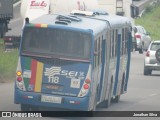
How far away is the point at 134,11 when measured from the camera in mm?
46250

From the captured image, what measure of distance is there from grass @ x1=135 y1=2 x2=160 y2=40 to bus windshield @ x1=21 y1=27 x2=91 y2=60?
5029cm

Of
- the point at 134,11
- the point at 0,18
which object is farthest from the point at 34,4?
the point at 0,18

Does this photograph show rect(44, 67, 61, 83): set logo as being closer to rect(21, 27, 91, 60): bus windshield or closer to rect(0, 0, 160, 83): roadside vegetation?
rect(21, 27, 91, 60): bus windshield

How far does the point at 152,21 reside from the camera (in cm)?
8281

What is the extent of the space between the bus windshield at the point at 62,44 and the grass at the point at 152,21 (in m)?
50.3

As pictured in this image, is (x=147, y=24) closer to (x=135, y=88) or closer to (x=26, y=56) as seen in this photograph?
(x=135, y=88)

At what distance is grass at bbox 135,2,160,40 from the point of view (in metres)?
73.5

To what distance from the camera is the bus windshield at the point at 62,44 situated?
19609mm

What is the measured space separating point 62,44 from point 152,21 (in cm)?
6363

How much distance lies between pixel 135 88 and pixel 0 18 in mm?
25434

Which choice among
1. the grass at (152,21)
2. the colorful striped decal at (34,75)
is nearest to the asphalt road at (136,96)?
the colorful striped decal at (34,75)

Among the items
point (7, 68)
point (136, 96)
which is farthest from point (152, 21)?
point (136, 96)

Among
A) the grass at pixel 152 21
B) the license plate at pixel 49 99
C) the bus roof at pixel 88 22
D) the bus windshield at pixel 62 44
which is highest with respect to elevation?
the bus roof at pixel 88 22

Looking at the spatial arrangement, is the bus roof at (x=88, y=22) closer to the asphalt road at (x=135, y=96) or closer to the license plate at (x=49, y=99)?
the license plate at (x=49, y=99)
